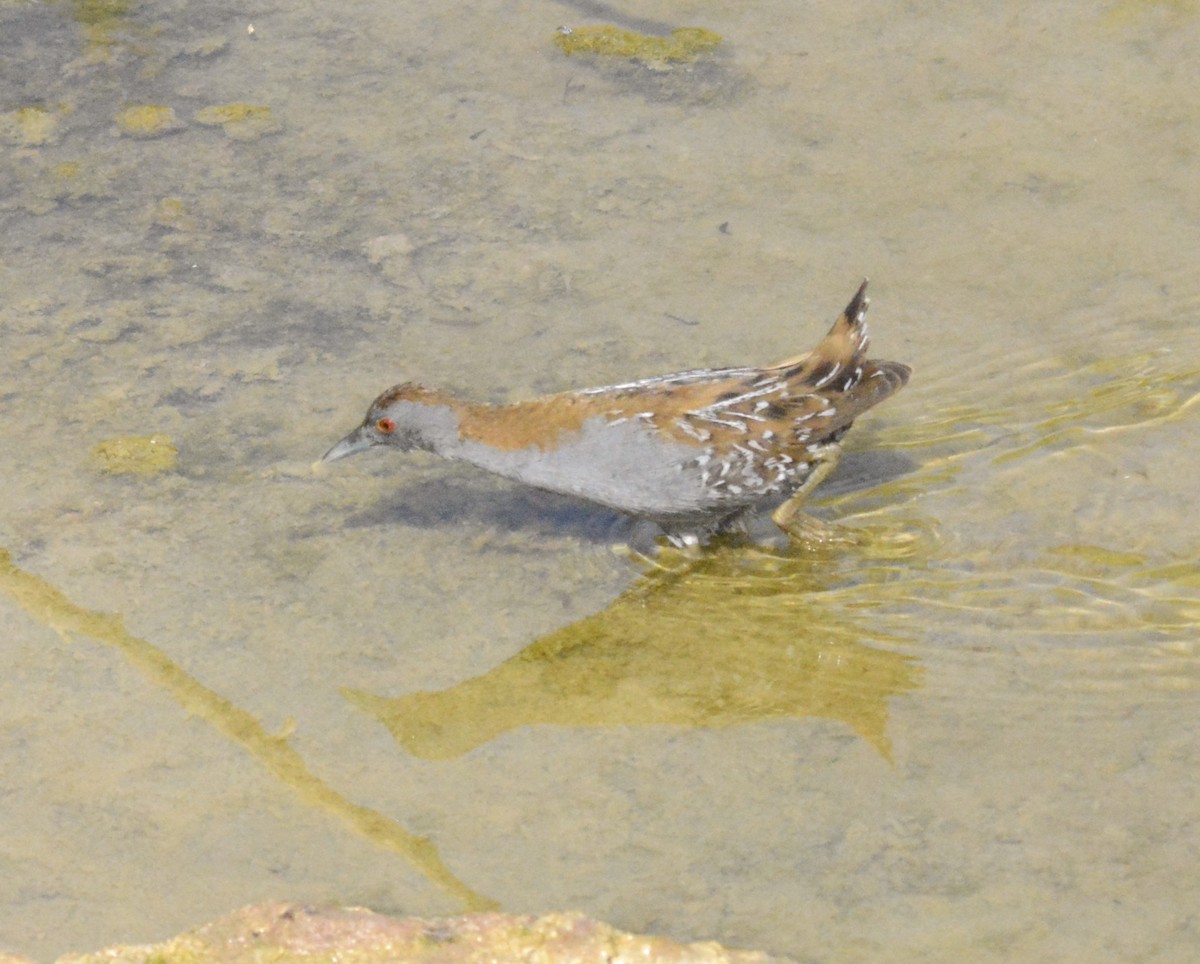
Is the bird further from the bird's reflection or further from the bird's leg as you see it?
the bird's reflection

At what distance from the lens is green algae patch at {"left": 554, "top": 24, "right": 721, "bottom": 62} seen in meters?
7.79

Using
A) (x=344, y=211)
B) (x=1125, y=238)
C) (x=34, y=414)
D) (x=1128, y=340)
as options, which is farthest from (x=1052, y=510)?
(x=34, y=414)

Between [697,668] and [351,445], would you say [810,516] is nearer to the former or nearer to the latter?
[697,668]

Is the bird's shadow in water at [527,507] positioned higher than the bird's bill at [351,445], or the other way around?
the bird's bill at [351,445]

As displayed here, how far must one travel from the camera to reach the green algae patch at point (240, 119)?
7406 mm

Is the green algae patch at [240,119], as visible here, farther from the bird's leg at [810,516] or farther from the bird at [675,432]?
the bird's leg at [810,516]

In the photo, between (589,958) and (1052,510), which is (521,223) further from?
(589,958)

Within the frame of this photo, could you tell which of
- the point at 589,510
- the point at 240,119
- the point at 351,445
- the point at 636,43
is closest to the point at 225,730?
the point at 351,445

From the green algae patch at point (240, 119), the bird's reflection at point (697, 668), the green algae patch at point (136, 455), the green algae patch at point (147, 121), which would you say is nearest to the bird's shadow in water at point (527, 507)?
the bird's reflection at point (697, 668)

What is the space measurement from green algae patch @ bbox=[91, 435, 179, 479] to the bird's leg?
7.60 ft

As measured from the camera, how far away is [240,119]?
748cm

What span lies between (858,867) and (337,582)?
2123 millimetres

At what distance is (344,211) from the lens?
274 inches

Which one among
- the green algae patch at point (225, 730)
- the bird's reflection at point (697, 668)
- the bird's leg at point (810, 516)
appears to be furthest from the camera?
the bird's leg at point (810, 516)
